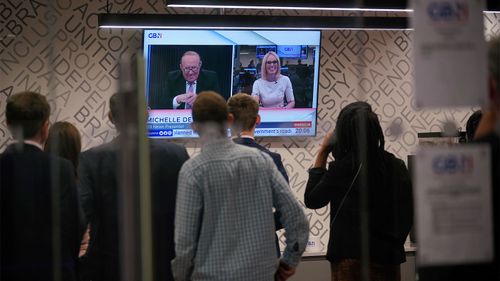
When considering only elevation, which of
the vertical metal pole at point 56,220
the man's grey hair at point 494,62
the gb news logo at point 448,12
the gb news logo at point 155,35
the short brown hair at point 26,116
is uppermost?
the gb news logo at point 155,35

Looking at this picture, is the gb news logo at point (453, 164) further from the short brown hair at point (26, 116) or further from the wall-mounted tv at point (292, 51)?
the wall-mounted tv at point (292, 51)

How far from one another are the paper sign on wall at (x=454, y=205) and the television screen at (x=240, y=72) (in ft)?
7.11

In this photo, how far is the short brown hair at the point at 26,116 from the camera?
2631 millimetres

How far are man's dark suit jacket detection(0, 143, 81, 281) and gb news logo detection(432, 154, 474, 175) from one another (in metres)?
1.58

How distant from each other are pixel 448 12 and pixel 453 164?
0.34 meters

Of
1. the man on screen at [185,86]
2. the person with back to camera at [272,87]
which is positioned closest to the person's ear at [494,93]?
the man on screen at [185,86]

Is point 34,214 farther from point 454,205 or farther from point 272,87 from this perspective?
point 272,87

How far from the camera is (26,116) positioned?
104 inches

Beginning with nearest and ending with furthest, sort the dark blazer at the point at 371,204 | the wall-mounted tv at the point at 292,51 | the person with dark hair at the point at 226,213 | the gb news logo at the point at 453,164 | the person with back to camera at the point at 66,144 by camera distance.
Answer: the gb news logo at the point at 453,164 → the person with dark hair at the point at 226,213 → the person with back to camera at the point at 66,144 → the dark blazer at the point at 371,204 → the wall-mounted tv at the point at 292,51

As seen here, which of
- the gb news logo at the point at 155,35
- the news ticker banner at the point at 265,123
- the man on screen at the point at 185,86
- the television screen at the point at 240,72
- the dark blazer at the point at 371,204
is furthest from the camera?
the gb news logo at the point at 155,35

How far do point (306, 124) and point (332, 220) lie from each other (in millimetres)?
1448

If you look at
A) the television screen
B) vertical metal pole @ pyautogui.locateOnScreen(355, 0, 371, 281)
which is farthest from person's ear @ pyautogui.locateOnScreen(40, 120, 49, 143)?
vertical metal pole @ pyautogui.locateOnScreen(355, 0, 371, 281)

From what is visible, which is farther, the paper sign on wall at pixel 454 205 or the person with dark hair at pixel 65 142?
the person with dark hair at pixel 65 142

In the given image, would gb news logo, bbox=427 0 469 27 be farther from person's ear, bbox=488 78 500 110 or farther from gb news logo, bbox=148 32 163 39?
gb news logo, bbox=148 32 163 39
